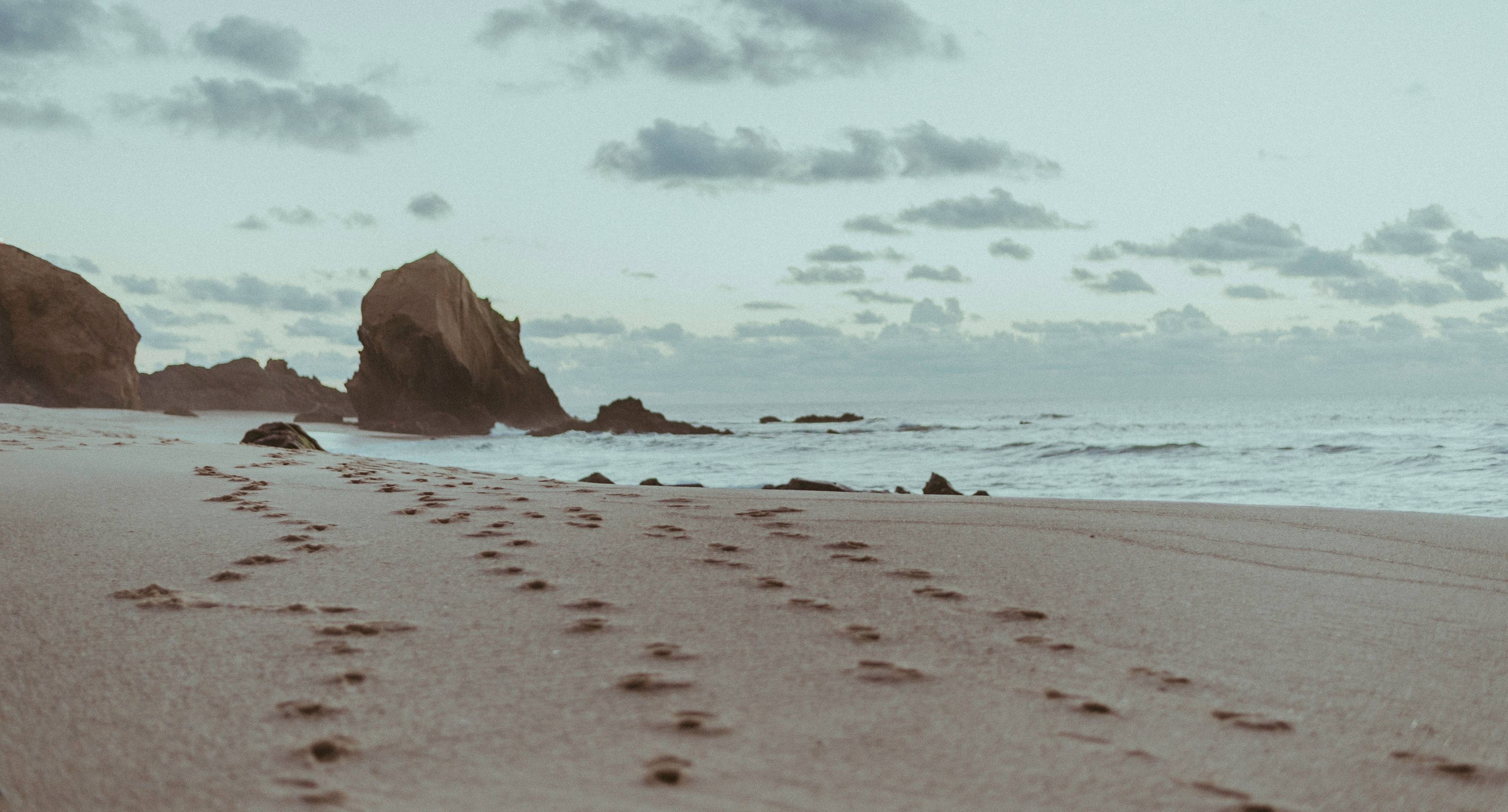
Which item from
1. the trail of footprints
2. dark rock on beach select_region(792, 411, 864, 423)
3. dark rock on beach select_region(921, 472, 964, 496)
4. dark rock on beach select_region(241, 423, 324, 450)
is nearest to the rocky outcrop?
dark rock on beach select_region(792, 411, 864, 423)

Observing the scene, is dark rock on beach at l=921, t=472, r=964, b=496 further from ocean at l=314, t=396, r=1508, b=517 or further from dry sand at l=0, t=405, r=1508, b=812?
dry sand at l=0, t=405, r=1508, b=812

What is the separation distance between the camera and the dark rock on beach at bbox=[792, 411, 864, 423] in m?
46.9

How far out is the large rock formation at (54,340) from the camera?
3128cm

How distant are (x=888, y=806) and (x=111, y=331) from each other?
1556 inches

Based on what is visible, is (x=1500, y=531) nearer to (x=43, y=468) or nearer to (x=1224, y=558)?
(x=1224, y=558)

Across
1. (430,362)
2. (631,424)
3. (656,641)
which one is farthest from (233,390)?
(656,641)

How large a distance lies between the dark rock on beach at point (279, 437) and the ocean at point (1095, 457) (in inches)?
133

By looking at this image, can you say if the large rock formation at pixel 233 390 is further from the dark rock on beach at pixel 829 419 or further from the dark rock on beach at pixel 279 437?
the dark rock on beach at pixel 279 437

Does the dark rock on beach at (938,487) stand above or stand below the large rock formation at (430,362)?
below

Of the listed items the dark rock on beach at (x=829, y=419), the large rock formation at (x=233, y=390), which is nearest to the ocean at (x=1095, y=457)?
the dark rock on beach at (x=829, y=419)

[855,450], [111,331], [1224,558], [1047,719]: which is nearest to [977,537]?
[1224,558]

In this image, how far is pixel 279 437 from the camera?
38.7 feet

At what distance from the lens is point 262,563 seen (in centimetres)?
344

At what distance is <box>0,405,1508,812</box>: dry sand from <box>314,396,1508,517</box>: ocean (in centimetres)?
613
